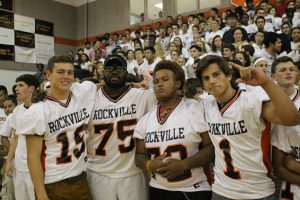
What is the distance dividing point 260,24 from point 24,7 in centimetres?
1141

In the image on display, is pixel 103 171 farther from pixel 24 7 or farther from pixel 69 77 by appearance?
pixel 24 7

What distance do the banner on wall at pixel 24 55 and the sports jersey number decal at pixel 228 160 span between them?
13.9 metres

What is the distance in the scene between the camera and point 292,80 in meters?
2.90

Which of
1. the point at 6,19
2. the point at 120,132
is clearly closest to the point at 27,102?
the point at 120,132

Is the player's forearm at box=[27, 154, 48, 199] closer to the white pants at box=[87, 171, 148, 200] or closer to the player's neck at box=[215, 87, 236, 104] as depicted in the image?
the white pants at box=[87, 171, 148, 200]

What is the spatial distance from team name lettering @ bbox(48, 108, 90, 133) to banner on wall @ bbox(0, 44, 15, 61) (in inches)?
498

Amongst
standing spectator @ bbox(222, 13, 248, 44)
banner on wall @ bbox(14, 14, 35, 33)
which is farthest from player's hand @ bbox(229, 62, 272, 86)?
banner on wall @ bbox(14, 14, 35, 33)

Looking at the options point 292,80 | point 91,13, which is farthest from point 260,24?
point 91,13

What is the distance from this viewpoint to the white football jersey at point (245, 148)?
234cm

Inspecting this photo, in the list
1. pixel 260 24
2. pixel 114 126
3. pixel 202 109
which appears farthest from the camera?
pixel 260 24

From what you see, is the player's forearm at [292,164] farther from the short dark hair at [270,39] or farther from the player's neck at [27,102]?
the short dark hair at [270,39]

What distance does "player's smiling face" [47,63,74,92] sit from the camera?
9.52 feet

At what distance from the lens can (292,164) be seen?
2.35 metres

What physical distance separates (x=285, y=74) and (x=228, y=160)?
1041 millimetres
